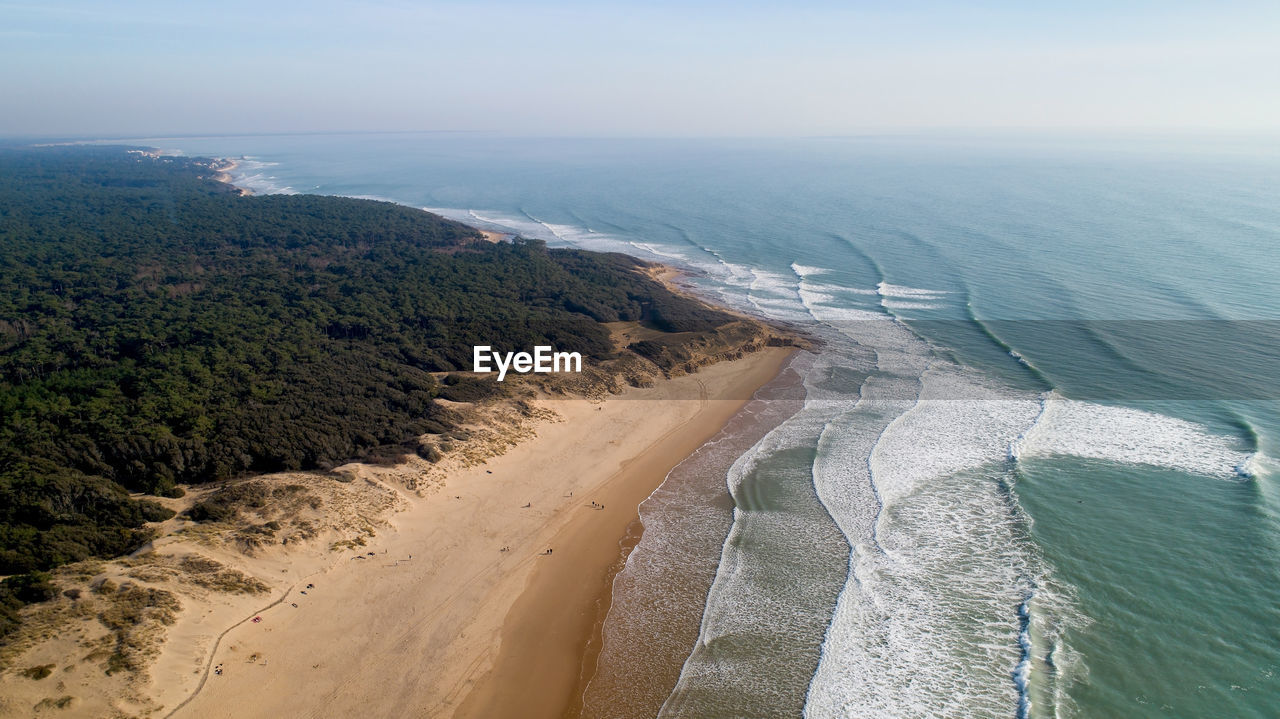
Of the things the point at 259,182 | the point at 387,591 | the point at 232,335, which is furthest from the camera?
the point at 259,182

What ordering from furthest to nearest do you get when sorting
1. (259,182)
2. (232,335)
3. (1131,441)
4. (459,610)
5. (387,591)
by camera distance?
(259,182)
(232,335)
(1131,441)
(387,591)
(459,610)

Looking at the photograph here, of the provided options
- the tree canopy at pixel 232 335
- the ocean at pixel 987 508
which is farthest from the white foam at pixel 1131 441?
the tree canopy at pixel 232 335

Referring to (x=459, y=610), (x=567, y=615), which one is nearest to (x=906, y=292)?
(x=567, y=615)

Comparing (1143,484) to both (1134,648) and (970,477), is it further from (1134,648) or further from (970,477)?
(1134,648)

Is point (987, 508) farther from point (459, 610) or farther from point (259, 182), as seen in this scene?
point (259, 182)

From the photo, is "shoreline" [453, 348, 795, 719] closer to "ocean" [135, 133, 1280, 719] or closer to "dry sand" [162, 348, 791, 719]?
"dry sand" [162, 348, 791, 719]

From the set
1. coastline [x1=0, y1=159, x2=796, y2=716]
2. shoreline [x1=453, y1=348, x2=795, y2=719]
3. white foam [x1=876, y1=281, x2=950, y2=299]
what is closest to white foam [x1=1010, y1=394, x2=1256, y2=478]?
shoreline [x1=453, y1=348, x2=795, y2=719]

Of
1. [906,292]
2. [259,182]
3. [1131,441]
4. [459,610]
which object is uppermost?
[259,182]

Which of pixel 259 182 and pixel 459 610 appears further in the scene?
pixel 259 182
